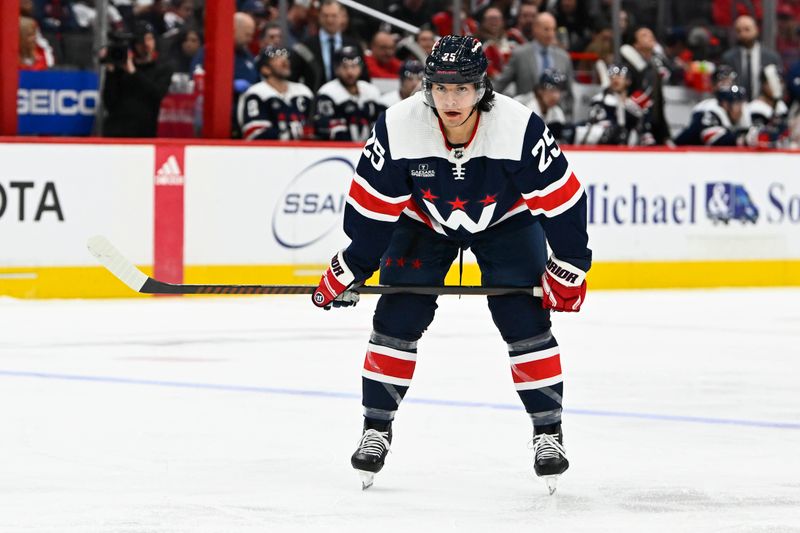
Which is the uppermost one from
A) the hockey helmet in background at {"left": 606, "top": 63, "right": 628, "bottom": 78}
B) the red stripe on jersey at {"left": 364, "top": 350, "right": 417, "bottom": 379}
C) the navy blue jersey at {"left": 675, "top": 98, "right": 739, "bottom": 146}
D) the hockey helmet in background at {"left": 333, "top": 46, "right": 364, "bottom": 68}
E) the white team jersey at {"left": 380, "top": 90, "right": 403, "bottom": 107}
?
the hockey helmet in background at {"left": 333, "top": 46, "right": 364, "bottom": 68}

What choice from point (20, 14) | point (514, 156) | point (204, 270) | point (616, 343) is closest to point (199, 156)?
point (204, 270)

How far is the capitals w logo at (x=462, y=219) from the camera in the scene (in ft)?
13.3

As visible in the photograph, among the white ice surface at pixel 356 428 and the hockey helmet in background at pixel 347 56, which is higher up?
the hockey helmet in background at pixel 347 56

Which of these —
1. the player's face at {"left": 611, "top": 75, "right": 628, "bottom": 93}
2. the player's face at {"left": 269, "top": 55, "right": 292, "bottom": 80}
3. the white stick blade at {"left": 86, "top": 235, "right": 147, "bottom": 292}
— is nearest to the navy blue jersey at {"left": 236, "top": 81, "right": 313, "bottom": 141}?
the player's face at {"left": 269, "top": 55, "right": 292, "bottom": 80}

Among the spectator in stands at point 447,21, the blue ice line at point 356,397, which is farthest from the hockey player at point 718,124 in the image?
the blue ice line at point 356,397

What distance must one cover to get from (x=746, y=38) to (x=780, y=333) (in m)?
4.00

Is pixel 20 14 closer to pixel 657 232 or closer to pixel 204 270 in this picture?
pixel 204 270

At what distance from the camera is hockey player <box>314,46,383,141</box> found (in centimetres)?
998

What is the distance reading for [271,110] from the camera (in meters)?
9.94

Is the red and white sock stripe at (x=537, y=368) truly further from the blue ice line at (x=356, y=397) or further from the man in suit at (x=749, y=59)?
the man in suit at (x=749, y=59)

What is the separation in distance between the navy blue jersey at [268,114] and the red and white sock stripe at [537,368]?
19.6 ft

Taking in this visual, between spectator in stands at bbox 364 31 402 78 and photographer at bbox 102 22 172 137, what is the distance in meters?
1.66

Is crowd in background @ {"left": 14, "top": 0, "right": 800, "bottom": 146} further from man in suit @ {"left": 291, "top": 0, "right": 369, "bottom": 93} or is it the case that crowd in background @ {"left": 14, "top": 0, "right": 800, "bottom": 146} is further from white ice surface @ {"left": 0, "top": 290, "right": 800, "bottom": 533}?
white ice surface @ {"left": 0, "top": 290, "right": 800, "bottom": 533}

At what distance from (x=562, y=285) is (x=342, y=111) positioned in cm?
616
